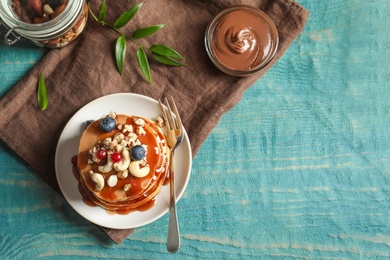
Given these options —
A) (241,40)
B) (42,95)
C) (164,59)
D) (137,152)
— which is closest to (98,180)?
(137,152)

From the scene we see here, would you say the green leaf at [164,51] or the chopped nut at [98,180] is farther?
the green leaf at [164,51]

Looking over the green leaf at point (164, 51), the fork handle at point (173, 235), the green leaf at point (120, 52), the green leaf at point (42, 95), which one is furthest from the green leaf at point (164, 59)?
the fork handle at point (173, 235)

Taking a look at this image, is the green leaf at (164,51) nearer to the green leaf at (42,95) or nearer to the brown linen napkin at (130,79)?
the brown linen napkin at (130,79)

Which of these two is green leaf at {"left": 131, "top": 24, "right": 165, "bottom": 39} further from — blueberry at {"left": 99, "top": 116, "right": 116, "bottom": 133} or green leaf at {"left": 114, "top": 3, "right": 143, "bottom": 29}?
blueberry at {"left": 99, "top": 116, "right": 116, "bottom": 133}

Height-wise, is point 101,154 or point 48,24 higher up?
point 48,24

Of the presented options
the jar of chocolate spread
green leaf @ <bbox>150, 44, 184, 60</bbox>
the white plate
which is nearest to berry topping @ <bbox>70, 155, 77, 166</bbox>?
the white plate

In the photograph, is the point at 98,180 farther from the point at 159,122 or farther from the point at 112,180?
the point at 159,122

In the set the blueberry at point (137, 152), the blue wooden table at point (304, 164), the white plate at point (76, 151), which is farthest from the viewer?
the blue wooden table at point (304, 164)
